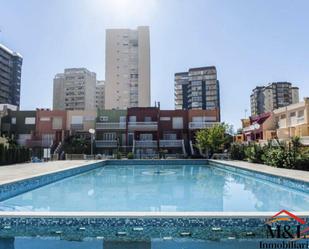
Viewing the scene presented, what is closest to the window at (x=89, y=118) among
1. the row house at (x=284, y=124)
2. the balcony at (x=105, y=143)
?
the balcony at (x=105, y=143)

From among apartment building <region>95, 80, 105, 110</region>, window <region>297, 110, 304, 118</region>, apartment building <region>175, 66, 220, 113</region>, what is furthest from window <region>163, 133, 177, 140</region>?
apartment building <region>95, 80, 105, 110</region>

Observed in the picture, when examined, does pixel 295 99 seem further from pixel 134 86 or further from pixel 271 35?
pixel 271 35

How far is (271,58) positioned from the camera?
21797mm

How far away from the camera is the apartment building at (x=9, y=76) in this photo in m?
78.3

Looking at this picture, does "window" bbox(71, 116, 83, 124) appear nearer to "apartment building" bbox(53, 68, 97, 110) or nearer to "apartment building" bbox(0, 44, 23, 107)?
"apartment building" bbox(53, 68, 97, 110)

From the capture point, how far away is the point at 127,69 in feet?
218

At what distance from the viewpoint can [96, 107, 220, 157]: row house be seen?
33000mm

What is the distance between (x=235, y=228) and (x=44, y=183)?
996 cm

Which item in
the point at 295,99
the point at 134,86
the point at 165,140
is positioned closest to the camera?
the point at 165,140

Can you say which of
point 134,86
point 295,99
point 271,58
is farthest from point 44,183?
point 295,99

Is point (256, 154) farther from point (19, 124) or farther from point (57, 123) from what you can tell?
point (19, 124)

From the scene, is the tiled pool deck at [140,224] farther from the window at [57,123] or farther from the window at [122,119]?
the window at [57,123]

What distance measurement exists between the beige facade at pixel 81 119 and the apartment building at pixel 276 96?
266ft

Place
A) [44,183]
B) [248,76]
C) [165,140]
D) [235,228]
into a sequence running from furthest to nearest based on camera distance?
[165,140] < [248,76] < [44,183] < [235,228]
